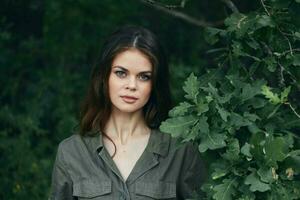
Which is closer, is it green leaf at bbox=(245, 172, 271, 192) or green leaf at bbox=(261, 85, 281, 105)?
green leaf at bbox=(245, 172, 271, 192)

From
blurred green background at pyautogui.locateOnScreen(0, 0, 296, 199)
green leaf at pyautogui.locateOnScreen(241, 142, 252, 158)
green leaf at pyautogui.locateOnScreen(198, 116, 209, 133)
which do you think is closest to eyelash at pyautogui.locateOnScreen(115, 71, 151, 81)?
green leaf at pyautogui.locateOnScreen(198, 116, 209, 133)

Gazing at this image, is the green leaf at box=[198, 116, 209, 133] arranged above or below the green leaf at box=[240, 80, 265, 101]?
below

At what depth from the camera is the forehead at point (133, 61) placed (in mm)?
3756

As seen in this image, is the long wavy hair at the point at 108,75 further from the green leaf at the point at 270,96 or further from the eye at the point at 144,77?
the green leaf at the point at 270,96

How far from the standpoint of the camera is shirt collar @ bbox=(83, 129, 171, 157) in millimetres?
3891

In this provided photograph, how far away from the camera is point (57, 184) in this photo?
393 centimetres

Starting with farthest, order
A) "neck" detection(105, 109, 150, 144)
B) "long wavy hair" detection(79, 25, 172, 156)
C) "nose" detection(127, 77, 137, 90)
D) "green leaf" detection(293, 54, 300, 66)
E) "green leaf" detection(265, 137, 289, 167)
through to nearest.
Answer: "neck" detection(105, 109, 150, 144)
"long wavy hair" detection(79, 25, 172, 156)
"nose" detection(127, 77, 137, 90)
"green leaf" detection(293, 54, 300, 66)
"green leaf" detection(265, 137, 289, 167)

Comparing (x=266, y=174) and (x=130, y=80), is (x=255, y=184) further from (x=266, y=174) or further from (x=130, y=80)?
(x=130, y=80)

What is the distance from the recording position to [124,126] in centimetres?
394

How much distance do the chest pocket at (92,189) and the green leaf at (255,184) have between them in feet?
2.71

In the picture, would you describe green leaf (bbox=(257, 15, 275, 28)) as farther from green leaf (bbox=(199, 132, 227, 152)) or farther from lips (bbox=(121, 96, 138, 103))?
lips (bbox=(121, 96, 138, 103))

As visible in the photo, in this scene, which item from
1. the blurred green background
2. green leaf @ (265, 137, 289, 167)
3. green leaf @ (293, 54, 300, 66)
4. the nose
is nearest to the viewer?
green leaf @ (265, 137, 289, 167)

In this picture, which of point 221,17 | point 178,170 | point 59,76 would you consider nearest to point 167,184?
point 178,170

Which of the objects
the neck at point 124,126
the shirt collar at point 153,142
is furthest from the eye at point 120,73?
the shirt collar at point 153,142
